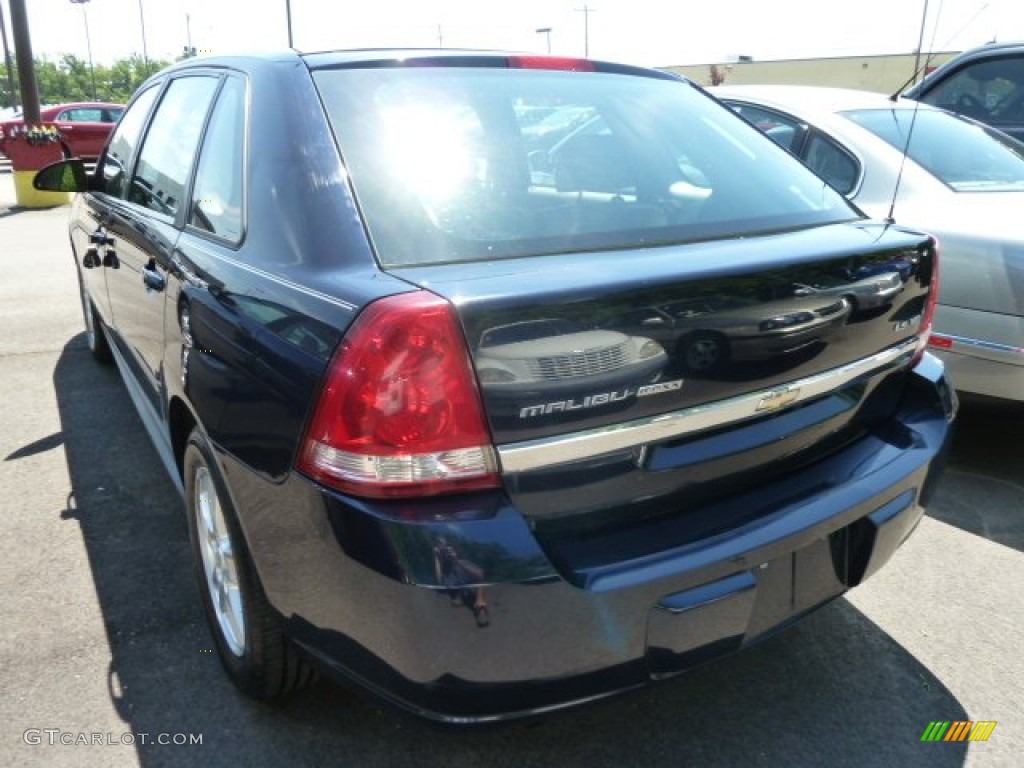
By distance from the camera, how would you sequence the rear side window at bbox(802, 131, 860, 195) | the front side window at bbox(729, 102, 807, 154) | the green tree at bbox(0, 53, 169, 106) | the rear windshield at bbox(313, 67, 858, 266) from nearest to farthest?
the rear windshield at bbox(313, 67, 858, 266) < the rear side window at bbox(802, 131, 860, 195) < the front side window at bbox(729, 102, 807, 154) < the green tree at bbox(0, 53, 169, 106)

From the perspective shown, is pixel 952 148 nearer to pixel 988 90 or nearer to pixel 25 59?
pixel 988 90

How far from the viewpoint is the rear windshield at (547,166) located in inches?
73.2

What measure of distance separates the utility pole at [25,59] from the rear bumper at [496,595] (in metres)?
15.2

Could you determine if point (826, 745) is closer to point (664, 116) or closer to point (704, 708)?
point (704, 708)

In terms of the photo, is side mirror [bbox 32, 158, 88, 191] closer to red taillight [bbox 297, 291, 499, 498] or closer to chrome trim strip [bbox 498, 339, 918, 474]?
red taillight [bbox 297, 291, 499, 498]

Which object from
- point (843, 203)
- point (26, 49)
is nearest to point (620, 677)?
point (843, 203)

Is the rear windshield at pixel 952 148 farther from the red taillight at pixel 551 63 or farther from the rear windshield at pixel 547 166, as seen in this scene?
the red taillight at pixel 551 63

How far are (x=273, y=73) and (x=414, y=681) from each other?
151cm

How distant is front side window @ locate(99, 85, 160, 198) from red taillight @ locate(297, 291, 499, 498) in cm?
235

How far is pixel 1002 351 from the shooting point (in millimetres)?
3281

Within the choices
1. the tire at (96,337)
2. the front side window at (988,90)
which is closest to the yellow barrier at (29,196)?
the tire at (96,337)

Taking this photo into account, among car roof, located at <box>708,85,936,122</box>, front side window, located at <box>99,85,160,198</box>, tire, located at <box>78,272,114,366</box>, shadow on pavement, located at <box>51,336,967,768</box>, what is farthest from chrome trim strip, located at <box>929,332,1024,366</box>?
tire, located at <box>78,272,114,366</box>

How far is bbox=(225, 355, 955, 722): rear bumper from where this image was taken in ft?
4.95

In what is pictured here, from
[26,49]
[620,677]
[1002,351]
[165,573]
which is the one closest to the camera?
[620,677]
